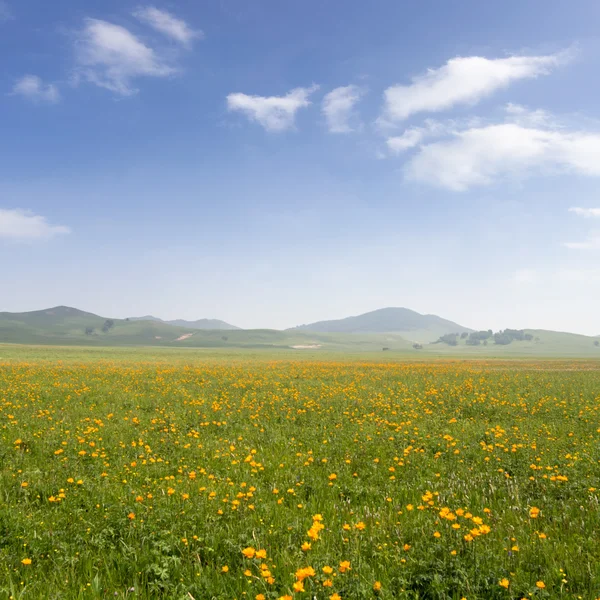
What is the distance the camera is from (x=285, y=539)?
506cm

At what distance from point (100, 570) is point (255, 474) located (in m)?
3.53

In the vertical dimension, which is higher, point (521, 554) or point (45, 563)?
point (521, 554)

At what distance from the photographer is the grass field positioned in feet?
13.8

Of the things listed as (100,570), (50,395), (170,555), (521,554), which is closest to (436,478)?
(521,554)

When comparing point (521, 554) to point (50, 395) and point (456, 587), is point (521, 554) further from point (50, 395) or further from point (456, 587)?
point (50, 395)

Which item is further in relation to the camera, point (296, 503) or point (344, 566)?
point (296, 503)

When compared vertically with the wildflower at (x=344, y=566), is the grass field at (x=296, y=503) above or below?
below

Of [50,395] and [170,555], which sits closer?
[170,555]

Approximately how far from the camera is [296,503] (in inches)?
255

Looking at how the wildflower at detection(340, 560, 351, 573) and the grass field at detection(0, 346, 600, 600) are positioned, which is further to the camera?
the grass field at detection(0, 346, 600, 600)

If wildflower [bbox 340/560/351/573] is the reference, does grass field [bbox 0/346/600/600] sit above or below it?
below

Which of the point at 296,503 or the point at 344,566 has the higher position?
the point at 344,566

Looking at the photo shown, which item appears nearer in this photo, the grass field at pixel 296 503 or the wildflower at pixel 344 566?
the wildflower at pixel 344 566

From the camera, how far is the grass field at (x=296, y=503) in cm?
420
